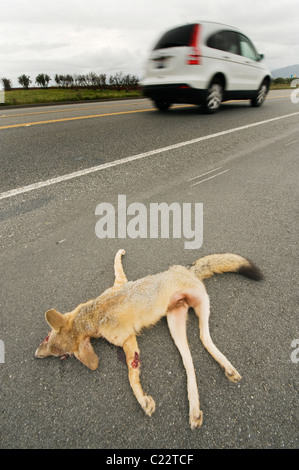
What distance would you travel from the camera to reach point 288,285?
2113 millimetres

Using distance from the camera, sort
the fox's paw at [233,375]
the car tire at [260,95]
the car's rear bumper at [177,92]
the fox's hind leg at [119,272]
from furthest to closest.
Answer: the car tire at [260,95], the car's rear bumper at [177,92], the fox's hind leg at [119,272], the fox's paw at [233,375]

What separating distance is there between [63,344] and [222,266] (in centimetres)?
140

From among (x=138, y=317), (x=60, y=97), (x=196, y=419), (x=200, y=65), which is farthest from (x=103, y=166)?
(x=60, y=97)

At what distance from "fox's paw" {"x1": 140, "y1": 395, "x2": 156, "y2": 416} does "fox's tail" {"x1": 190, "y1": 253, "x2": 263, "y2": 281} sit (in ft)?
3.31

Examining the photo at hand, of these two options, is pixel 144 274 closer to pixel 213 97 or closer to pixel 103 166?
pixel 103 166

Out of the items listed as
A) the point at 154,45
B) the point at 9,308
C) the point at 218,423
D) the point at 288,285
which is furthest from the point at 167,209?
the point at 154,45

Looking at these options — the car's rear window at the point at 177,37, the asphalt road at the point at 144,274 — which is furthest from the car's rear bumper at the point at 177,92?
the asphalt road at the point at 144,274

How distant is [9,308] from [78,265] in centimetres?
65

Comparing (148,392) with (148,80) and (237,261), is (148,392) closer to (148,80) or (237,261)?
(237,261)

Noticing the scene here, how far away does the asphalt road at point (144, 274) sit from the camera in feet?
4.53

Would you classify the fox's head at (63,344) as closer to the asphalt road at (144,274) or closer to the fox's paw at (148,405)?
the asphalt road at (144,274)

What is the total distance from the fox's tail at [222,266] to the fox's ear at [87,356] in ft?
3.34

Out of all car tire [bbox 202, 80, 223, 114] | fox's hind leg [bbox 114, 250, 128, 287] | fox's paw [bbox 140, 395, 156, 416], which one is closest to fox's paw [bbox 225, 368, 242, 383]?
fox's paw [bbox 140, 395, 156, 416]

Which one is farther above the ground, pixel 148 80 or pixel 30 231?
pixel 148 80
